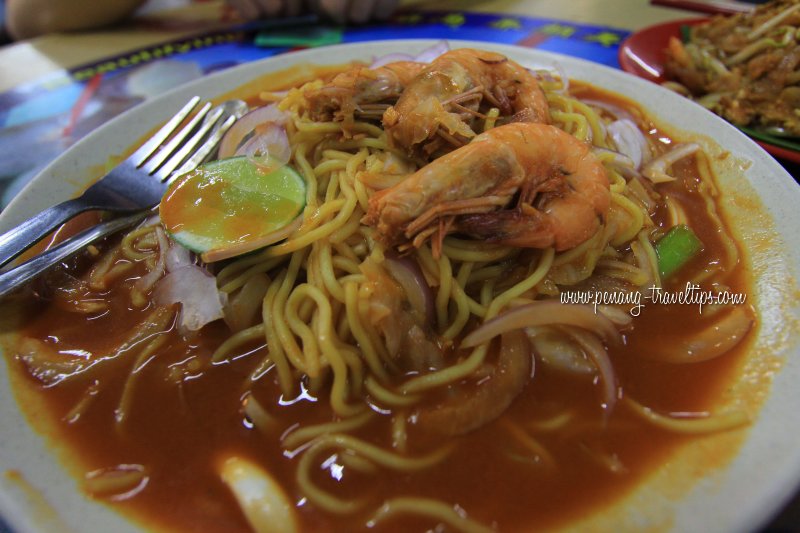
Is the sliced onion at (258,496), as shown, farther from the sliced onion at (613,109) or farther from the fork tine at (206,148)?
the sliced onion at (613,109)

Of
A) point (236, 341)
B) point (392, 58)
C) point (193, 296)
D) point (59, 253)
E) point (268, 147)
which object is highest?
point (392, 58)

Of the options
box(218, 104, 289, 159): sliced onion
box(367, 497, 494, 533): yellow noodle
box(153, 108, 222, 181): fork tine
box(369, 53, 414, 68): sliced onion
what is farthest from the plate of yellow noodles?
box(369, 53, 414, 68): sliced onion

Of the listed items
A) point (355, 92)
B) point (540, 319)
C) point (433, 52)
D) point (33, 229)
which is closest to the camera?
point (540, 319)

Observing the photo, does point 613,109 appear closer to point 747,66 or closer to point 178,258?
point 747,66

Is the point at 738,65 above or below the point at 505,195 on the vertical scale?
below

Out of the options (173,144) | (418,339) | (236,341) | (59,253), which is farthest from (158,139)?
(418,339)

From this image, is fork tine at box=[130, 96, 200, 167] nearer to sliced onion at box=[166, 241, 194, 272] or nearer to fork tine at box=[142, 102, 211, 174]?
fork tine at box=[142, 102, 211, 174]
